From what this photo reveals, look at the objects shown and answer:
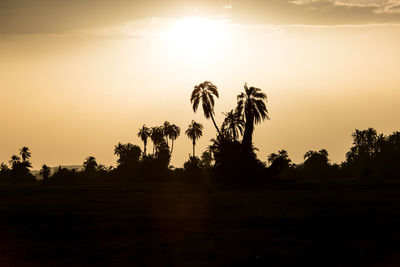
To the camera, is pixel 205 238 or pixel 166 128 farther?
pixel 166 128

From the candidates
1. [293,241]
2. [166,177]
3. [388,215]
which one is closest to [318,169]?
[166,177]

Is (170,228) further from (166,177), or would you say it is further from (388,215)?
(166,177)

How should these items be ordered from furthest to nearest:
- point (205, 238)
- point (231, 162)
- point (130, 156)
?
point (130, 156)
point (231, 162)
point (205, 238)

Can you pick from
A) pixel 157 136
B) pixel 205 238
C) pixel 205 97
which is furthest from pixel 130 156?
pixel 205 238

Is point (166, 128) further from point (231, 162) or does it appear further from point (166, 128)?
point (231, 162)

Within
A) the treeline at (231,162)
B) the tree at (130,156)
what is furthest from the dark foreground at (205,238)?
the tree at (130,156)

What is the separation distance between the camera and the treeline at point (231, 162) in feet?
253

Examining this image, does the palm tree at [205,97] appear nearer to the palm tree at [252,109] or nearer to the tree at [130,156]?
the palm tree at [252,109]

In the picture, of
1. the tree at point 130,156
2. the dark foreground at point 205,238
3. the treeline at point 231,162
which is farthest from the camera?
the tree at point 130,156

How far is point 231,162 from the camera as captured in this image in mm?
76750

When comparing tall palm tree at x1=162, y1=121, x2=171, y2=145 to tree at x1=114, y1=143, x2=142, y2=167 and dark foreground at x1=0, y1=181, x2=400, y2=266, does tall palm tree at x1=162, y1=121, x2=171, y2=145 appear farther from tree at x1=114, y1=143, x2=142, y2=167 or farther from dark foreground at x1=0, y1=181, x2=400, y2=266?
dark foreground at x1=0, y1=181, x2=400, y2=266

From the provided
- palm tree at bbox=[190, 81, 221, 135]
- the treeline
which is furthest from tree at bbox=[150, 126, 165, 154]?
palm tree at bbox=[190, 81, 221, 135]

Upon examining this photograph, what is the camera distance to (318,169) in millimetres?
141625

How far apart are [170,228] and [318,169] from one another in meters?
117
